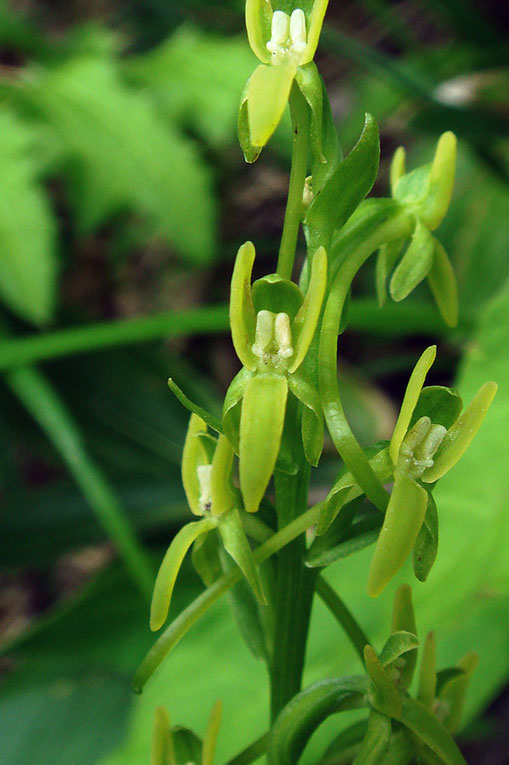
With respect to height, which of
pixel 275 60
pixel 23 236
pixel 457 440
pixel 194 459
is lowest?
pixel 457 440

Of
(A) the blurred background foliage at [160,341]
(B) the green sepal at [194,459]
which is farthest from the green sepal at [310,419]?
(A) the blurred background foliage at [160,341]

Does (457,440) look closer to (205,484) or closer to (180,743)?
(205,484)

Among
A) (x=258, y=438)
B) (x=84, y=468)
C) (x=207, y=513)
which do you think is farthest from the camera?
(x=84, y=468)

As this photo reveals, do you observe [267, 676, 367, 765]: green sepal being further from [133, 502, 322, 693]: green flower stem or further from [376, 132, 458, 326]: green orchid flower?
[376, 132, 458, 326]: green orchid flower

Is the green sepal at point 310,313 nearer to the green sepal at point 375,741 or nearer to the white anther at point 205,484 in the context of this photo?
the white anther at point 205,484

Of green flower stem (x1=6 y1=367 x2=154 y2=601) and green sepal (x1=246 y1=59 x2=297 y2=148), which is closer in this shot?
green sepal (x1=246 y1=59 x2=297 y2=148)

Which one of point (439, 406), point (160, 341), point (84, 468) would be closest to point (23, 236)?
point (84, 468)

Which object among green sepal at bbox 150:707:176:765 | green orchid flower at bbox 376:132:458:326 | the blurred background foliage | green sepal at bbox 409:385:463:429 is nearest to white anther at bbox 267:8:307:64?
green orchid flower at bbox 376:132:458:326
